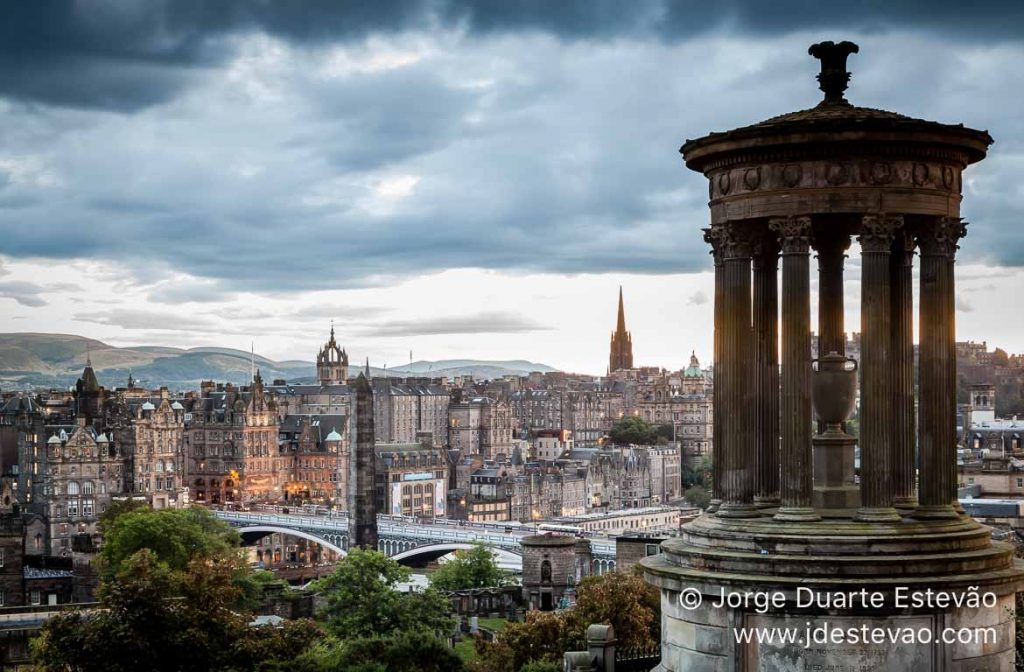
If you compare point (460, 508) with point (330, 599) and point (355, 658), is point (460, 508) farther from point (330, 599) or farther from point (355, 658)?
point (355, 658)

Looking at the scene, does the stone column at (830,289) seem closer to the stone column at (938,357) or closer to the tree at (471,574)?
the stone column at (938,357)

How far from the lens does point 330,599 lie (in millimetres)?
78688

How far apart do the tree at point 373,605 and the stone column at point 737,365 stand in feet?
154

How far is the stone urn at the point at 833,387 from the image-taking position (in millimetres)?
21094

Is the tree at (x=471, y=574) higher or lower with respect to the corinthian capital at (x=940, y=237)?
lower

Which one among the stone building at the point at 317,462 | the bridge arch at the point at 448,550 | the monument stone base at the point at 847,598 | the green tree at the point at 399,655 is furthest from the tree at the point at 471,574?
the stone building at the point at 317,462

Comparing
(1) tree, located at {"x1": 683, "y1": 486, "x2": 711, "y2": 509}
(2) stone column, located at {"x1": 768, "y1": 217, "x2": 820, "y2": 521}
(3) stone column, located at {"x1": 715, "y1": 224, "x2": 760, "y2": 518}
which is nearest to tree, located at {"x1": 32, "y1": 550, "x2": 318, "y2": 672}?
(3) stone column, located at {"x1": 715, "y1": 224, "x2": 760, "y2": 518}

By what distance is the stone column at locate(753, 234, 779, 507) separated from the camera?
20.7 m

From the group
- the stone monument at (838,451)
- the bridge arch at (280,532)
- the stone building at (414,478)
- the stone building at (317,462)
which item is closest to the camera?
the stone monument at (838,451)

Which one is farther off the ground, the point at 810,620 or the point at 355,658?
the point at 810,620

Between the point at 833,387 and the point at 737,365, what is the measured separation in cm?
138

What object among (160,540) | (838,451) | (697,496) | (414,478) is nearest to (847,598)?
(838,451)

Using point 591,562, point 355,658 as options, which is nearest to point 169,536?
point 591,562

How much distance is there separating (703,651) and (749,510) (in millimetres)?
1804
